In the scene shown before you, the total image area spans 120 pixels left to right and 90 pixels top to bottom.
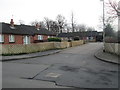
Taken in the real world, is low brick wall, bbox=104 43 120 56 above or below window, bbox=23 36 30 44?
below

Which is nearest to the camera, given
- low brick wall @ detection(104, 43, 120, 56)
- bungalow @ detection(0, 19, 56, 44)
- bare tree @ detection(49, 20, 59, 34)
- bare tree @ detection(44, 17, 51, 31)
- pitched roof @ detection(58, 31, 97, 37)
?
low brick wall @ detection(104, 43, 120, 56)

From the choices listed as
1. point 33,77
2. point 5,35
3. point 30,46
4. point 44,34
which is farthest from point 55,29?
point 33,77

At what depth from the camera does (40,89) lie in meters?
6.23

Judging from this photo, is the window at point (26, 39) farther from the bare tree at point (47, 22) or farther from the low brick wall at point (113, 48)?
the bare tree at point (47, 22)

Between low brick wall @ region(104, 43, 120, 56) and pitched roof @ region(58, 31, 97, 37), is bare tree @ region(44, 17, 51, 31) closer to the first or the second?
pitched roof @ region(58, 31, 97, 37)

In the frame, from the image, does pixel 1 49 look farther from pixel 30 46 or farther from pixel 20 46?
pixel 30 46

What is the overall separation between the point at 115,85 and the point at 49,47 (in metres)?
19.2

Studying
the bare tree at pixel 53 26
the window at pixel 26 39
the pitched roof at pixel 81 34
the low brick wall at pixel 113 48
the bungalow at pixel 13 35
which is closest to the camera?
the low brick wall at pixel 113 48

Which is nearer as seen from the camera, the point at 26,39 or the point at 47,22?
the point at 26,39

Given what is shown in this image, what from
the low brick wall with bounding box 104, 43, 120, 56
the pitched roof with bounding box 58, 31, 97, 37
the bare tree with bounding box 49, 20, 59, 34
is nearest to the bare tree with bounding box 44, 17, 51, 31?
the bare tree with bounding box 49, 20, 59, 34

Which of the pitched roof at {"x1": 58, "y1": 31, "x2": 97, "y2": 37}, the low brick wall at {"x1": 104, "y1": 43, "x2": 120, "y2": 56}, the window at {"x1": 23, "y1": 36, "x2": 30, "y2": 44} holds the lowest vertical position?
the low brick wall at {"x1": 104, "y1": 43, "x2": 120, "y2": 56}

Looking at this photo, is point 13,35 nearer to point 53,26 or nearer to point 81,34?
point 53,26

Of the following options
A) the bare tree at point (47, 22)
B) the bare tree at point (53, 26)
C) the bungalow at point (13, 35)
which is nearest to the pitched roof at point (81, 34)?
the bare tree at point (53, 26)

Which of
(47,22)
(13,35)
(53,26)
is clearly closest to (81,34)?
(53,26)
